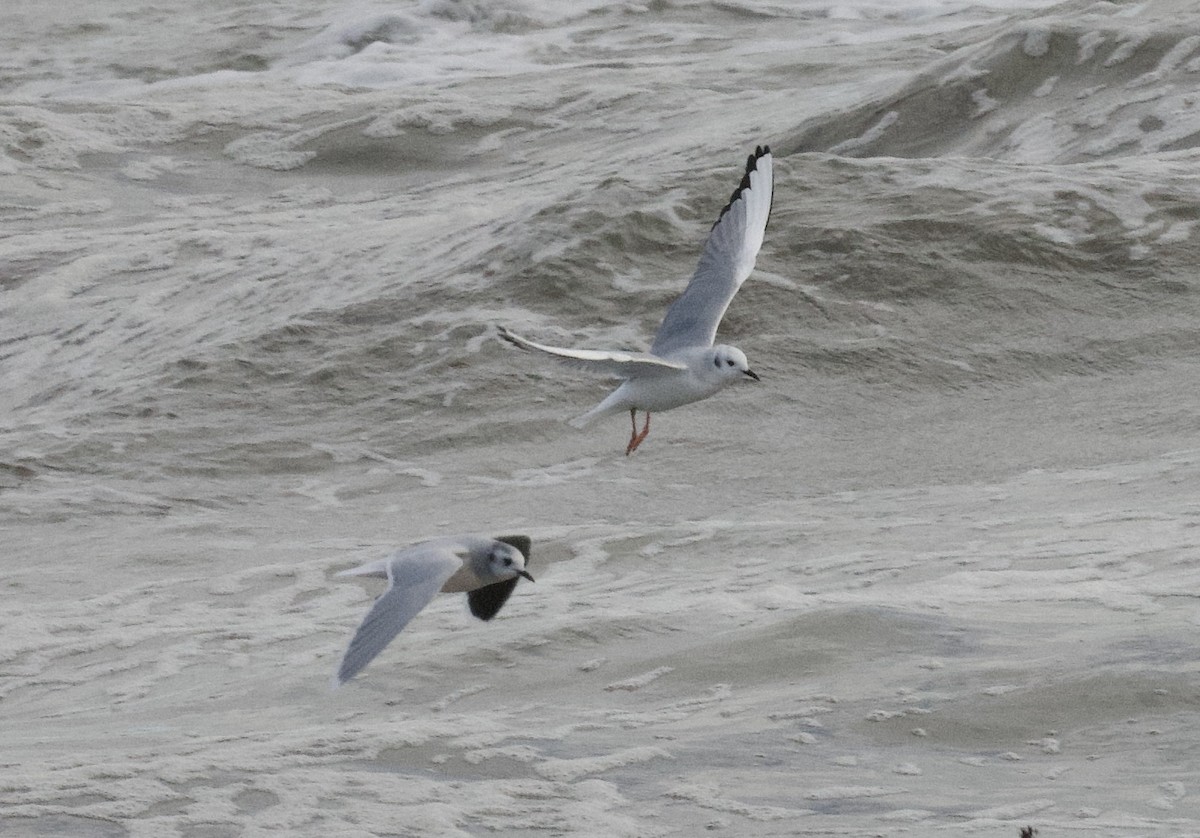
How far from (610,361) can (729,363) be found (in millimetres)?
712

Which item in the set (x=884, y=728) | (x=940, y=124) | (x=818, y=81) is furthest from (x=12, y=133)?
(x=884, y=728)

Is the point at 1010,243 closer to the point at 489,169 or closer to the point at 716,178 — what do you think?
the point at 716,178

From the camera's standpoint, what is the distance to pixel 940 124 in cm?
1373

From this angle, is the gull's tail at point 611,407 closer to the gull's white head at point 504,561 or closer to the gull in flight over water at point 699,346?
the gull in flight over water at point 699,346

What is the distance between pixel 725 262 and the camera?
23.9 ft

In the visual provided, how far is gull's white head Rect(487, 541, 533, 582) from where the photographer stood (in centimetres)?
536

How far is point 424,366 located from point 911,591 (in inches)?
171

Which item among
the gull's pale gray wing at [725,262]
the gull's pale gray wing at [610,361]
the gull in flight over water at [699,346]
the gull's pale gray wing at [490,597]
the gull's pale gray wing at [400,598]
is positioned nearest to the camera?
the gull's pale gray wing at [400,598]

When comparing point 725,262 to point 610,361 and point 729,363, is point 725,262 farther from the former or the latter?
point 610,361

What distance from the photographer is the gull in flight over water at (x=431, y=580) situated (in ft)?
16.0

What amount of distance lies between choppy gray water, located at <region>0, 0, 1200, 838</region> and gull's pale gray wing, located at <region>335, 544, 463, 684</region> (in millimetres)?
647

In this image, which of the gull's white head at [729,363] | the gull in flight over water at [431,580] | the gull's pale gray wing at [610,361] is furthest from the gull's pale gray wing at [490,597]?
the gull's white head at [729,363]

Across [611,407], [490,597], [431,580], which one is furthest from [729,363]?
[431,580]

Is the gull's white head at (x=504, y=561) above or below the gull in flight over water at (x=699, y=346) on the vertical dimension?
below
